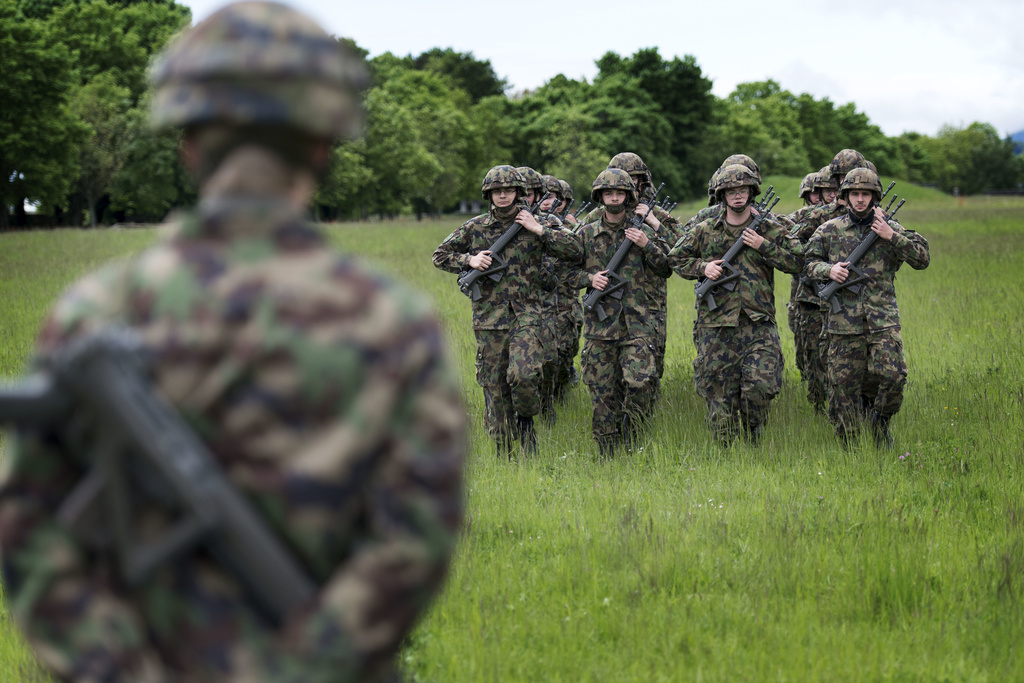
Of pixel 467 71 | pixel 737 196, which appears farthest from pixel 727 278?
pixel 467 71

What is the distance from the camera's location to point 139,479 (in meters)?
1.70

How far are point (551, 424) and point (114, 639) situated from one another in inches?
315

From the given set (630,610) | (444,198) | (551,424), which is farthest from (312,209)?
(630,610)

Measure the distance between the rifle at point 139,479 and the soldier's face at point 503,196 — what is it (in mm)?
7227

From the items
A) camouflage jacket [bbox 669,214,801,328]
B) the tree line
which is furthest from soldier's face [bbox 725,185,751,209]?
the tree line

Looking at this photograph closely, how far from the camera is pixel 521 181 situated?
8.79 meters

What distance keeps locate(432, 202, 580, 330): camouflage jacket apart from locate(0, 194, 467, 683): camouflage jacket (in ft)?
23.0

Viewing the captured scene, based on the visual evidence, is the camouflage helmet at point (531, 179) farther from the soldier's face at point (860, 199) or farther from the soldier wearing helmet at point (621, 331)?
the soldier's face at point (860, 199)

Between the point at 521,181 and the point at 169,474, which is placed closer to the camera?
the point at 169,474

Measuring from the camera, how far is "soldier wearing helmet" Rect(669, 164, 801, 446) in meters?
A: 8.02

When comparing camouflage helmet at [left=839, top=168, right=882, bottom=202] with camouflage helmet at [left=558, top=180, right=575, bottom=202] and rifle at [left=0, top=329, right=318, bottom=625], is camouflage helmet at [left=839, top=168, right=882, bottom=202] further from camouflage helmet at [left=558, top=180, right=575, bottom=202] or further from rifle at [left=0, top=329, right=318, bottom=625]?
rifle at [left=0, top=329, right=318, bottom=625]

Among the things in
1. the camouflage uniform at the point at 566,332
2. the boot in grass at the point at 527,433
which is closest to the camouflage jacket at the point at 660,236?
the camouflage uniform at the point at 566,332

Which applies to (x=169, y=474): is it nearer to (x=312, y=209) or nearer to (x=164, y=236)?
(x=164, y=236)

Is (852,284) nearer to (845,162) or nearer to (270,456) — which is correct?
(845,162)
